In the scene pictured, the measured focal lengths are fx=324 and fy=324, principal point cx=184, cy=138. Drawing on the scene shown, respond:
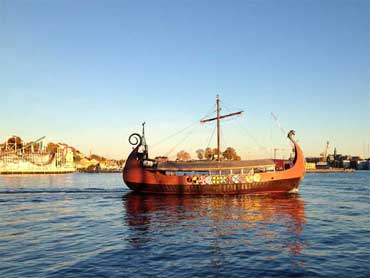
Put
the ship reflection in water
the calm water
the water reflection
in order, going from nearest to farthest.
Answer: the calm water, the ship reflection in water, the water reflection

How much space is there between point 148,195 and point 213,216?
1747 cm

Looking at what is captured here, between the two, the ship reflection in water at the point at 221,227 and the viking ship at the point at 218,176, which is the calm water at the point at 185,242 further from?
the viking ship at the point at 218,176

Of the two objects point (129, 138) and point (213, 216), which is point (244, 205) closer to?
point (213, 216)

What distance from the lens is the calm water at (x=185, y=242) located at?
39.3 feet

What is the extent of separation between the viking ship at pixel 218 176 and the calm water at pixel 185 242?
33.8 feet

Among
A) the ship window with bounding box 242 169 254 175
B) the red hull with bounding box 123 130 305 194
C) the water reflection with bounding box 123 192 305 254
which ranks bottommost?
the water reflection with bounding box 123 192 305 254

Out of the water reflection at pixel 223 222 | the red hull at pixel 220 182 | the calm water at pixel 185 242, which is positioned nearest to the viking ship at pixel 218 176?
the red hull at pixel 220 182

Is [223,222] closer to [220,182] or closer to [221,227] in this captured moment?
[221,227]

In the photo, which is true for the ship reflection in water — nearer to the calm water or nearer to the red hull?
the calm water

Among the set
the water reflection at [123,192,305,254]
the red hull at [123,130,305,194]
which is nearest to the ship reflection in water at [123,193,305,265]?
the water reflection at [123,192,305,254]

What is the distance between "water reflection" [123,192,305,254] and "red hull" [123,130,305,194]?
6.08m

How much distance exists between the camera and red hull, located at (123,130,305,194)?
125 ft

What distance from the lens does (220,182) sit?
38125 millimetres

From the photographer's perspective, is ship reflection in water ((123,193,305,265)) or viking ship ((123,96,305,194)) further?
viking ship ((123,96,305,194))
